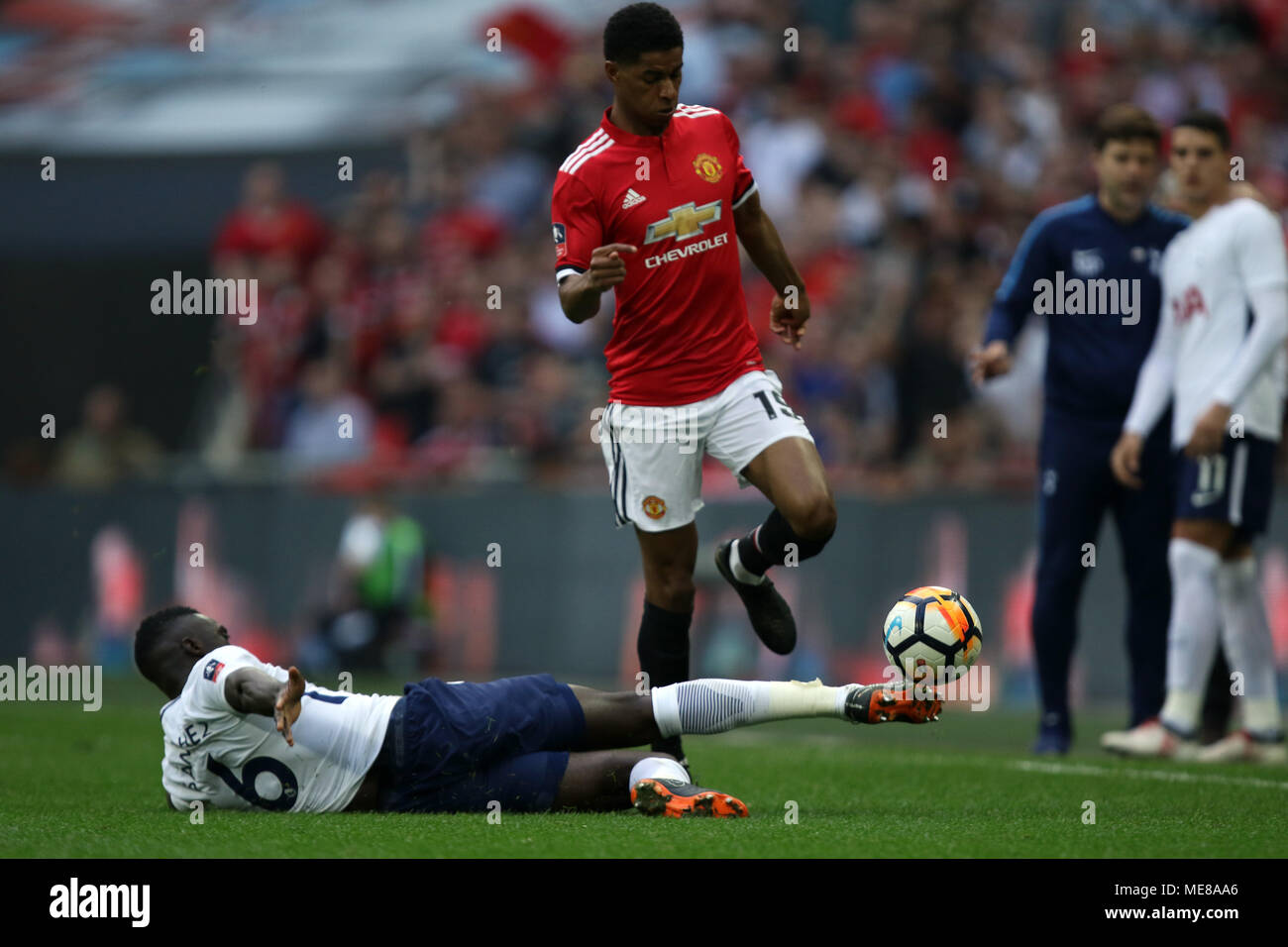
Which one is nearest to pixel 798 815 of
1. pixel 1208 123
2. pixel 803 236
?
pixel 1208 123

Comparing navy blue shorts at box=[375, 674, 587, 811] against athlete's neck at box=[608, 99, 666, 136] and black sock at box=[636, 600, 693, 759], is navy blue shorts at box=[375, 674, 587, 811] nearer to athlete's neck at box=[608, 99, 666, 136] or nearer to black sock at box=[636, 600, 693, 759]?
black sock at box=[636, 600, 693, 759]

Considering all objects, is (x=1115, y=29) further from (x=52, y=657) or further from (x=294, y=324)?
(x=52, y=657)

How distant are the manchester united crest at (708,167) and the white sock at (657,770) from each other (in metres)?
2.27

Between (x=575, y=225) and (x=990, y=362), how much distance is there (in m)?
2.87

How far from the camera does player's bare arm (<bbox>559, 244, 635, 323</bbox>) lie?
21.9ft

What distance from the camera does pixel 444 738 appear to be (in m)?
6.40

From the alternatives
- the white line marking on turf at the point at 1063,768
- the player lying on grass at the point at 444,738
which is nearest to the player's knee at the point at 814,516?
the player lying on grass at the point at 444,738

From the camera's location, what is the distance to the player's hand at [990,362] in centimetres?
921

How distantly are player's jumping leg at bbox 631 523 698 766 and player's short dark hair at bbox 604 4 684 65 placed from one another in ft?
5.91

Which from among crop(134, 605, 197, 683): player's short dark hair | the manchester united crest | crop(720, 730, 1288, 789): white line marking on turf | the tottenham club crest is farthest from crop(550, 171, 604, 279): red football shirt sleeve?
the tottenham club crest

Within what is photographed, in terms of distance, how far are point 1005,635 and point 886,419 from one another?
1809 mm

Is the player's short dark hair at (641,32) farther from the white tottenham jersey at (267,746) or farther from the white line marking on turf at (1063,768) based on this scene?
the white line marking on turf at (1063,768)
